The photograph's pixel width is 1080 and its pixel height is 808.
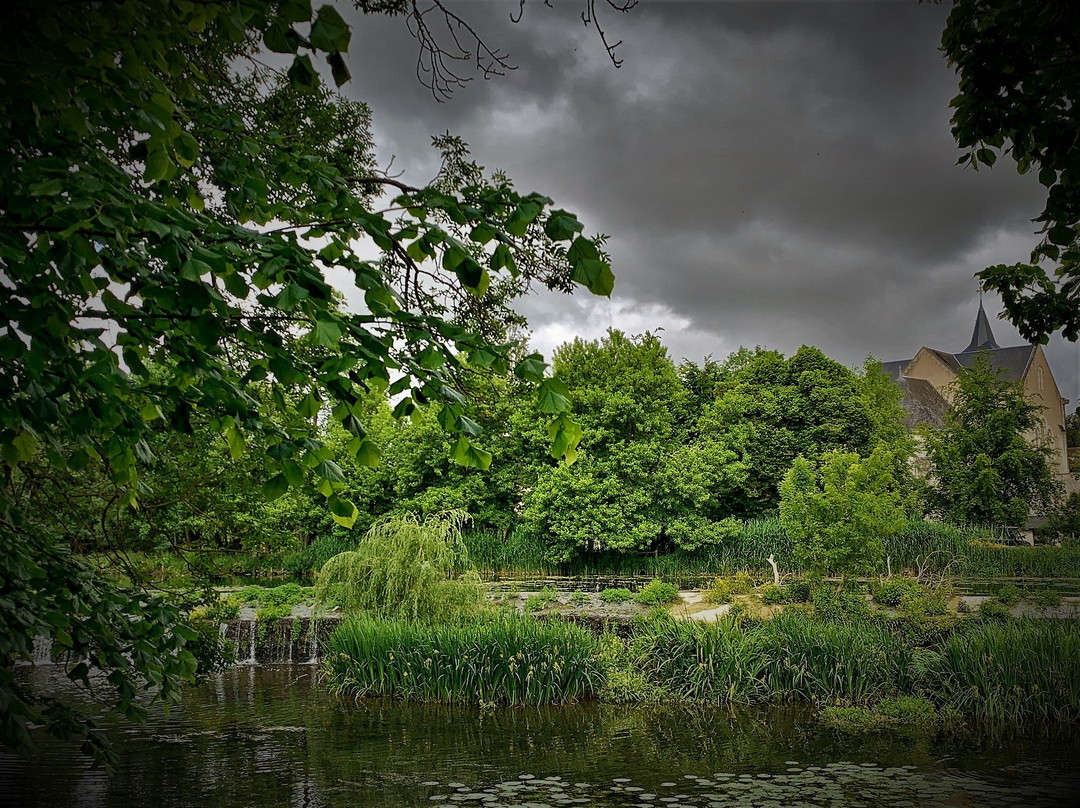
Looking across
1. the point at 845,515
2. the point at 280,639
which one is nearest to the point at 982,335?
the point at 845,515

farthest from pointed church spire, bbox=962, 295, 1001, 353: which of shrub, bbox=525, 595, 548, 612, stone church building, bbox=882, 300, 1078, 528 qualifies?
shrub, bbox=525, 595, 548, 612

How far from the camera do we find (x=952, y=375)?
39.3m

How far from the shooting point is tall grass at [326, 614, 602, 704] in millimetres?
10148

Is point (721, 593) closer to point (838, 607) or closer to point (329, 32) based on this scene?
point (838, 607)

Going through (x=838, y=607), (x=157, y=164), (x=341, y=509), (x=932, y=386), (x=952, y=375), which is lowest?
(x=838, y=607)

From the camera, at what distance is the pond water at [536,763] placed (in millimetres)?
6293

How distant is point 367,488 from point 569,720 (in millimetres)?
15962

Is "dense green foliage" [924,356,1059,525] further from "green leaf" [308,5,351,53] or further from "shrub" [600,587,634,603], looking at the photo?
"green leaf" [308,5,351,53]

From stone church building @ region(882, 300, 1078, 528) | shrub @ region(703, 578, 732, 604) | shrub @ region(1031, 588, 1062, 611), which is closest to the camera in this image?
shrub @ region(1031, 588, 1062, 611)

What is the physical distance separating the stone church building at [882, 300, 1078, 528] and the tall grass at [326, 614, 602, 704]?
89.1 feet

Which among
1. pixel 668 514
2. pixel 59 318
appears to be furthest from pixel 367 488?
pixel 59 318

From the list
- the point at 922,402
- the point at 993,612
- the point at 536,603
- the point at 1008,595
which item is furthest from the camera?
the point at 922,402

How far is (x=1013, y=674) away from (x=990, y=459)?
39.4ft

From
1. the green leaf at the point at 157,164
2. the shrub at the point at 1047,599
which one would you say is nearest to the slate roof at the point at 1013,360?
the shrub at the point at 1047,599
